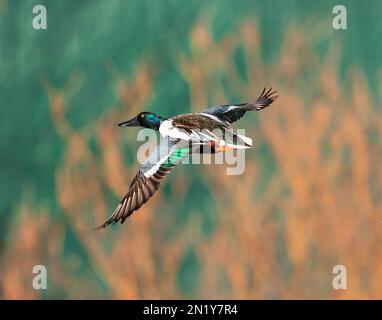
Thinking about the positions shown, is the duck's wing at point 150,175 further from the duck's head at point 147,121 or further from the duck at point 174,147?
the duck's head at point 147,121

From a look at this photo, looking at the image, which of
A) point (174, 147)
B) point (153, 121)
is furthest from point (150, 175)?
point (153, 121)

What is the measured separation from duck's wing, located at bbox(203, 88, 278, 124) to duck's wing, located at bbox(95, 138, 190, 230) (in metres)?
0.30

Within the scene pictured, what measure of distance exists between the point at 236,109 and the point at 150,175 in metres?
0.48

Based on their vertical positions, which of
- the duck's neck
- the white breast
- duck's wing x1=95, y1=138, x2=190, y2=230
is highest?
the duck's neck

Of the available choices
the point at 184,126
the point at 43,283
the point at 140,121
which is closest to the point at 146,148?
the point at 140,121

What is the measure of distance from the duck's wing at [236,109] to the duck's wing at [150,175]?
0.30m

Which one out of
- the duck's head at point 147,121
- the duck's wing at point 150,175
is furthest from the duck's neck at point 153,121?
the duck's wing at point 150,175

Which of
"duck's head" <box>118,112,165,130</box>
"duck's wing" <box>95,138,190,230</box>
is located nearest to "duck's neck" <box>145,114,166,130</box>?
"duck's head" <box>118,112,165,130</box>

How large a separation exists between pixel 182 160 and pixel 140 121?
321mm

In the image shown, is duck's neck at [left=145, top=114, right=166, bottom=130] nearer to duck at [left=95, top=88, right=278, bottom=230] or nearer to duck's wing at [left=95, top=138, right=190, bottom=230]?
duck at [left=95, top=88, right=278, bottom=230]

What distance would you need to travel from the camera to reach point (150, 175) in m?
2.79

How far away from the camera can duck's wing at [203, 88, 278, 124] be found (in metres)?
3.09

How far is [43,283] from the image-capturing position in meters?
3.71

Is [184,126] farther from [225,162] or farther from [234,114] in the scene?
[225,162]
